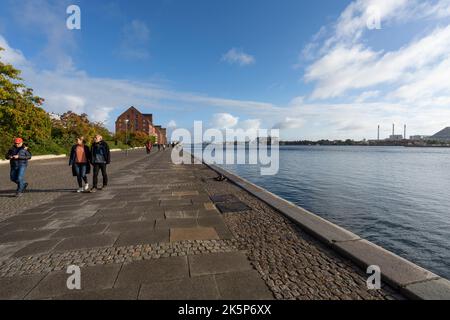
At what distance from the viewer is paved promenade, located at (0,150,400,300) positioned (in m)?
2.46

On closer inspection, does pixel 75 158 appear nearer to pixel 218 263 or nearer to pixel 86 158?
pixel 86 158

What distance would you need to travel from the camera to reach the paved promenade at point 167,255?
2455 millimetres

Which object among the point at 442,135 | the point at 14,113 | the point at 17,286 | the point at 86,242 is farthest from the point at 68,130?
the point at 442,135

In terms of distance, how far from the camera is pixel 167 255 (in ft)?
10.7

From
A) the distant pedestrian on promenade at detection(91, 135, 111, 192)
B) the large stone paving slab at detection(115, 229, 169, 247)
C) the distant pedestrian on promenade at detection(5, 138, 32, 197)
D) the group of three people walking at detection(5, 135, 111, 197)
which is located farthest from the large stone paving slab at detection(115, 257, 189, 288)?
the distant pedestrian on promenade at detection(5, 138, 32, 197)

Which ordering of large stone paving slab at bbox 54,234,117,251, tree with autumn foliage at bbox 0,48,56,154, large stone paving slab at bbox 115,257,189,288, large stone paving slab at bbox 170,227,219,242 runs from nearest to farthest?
1. large stone paving slab at bbox 115,257,189,288
2. large stone paving slab at bbox 54,234,117,251
3. large stone paving slab at bbox 170,227,219,242
4. tree with autumn foliage at bbox 0,48,56,154

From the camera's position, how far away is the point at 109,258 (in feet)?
10.5

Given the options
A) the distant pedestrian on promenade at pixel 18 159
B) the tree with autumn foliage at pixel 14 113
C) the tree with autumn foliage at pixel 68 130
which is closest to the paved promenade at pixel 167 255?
the distant pedestrian on promenade at pixel 18 159

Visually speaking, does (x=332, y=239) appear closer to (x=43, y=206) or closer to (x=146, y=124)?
(x=43, y=206)

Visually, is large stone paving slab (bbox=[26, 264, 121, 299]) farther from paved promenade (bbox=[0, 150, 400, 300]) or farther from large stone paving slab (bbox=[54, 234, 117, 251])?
large stone paving slab (bbox=[54, 234, 117, 251])
